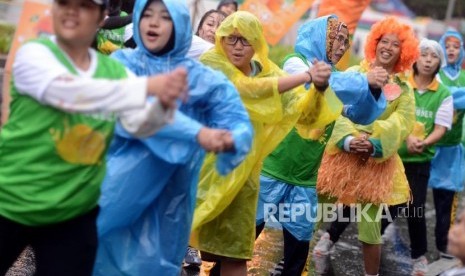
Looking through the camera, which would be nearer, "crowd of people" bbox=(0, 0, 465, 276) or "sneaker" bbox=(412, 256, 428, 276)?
"crowd of people" bbox=(0, 0, 465, 276)

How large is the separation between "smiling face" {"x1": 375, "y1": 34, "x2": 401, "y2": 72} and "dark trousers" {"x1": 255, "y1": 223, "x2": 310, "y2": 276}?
1.39m

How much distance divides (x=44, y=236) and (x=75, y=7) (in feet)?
2.87

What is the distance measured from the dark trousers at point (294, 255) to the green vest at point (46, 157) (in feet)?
9.00

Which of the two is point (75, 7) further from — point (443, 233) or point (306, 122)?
point (443, 233)

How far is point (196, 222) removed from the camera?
5.48m

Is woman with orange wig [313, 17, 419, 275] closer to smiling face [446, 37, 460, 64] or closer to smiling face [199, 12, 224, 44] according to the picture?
smiling face [199, 12, 224, 44]

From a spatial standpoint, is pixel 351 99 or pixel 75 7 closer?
pixel 75 7

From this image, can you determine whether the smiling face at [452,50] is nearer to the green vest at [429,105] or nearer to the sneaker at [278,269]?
the green vest at [429,105]

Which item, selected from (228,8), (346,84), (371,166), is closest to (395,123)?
(371,166)

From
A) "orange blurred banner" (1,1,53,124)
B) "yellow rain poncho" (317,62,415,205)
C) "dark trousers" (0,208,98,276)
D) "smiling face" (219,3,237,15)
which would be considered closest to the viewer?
"dark trousers" (0,208,98,276)

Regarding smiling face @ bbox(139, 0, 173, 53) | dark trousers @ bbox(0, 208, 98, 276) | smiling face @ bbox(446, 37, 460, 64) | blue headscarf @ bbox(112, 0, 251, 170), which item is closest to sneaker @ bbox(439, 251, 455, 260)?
smiling face @ bbox(446, 37, 460, 64)

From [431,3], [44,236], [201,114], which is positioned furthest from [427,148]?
[431,3]

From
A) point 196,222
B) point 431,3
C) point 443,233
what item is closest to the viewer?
point 196,222

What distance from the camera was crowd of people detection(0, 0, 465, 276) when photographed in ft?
12.1
